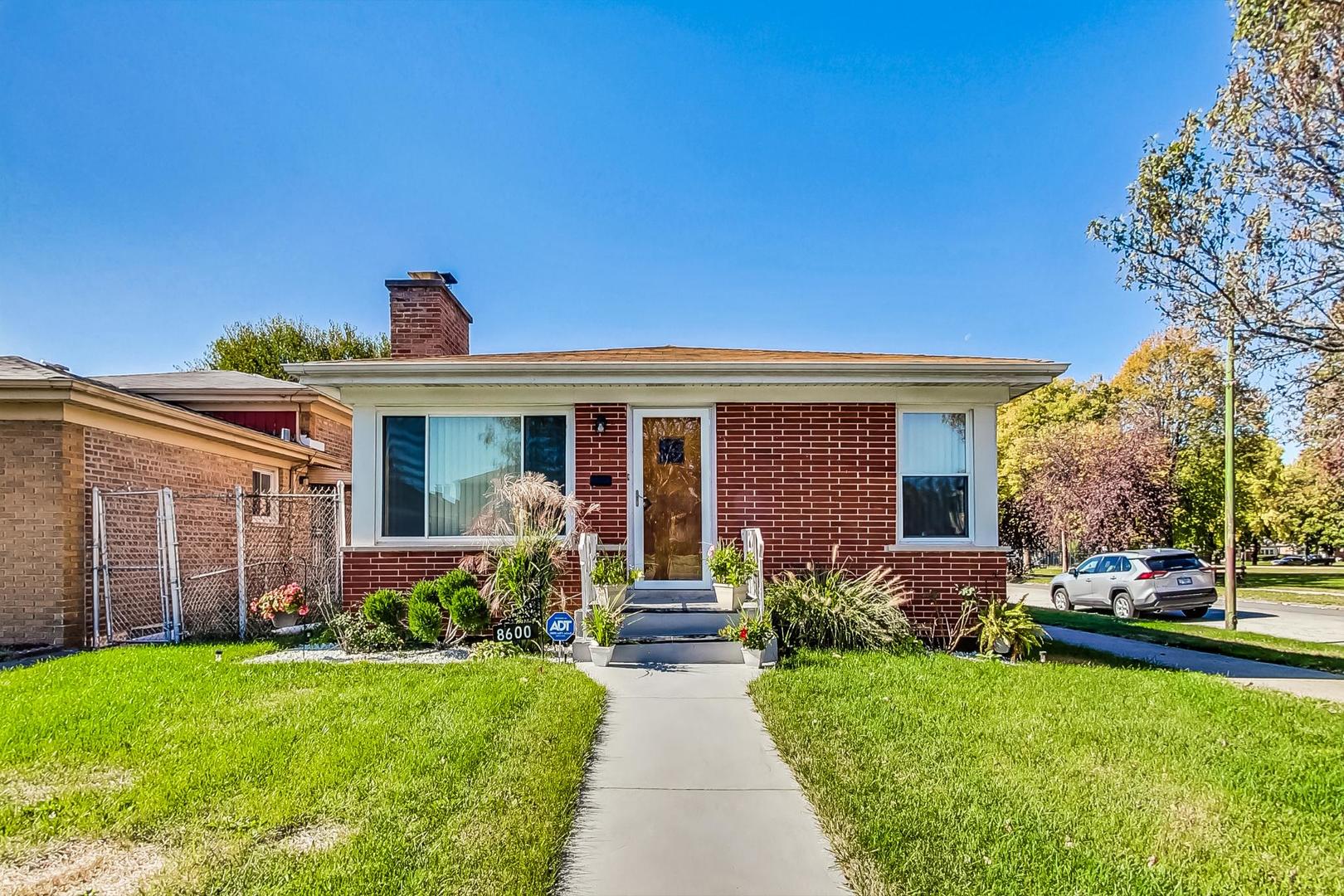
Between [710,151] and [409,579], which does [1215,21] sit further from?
[409,579]

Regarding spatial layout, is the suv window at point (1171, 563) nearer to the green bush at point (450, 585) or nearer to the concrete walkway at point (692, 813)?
the concrete walkway at point (692, 813)

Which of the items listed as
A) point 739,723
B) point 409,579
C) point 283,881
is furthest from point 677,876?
point 409,579

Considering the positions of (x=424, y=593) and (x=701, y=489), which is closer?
(x=424, y=593)

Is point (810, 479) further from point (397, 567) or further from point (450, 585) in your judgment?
point (397, 567)

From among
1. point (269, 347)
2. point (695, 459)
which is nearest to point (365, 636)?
point (695, 459)

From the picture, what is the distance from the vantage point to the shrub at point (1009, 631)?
732cm

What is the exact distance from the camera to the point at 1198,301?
433 inches

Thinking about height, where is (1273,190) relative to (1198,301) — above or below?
above

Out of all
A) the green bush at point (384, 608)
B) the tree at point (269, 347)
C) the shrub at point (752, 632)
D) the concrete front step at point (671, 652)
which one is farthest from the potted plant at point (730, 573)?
the tree at point (269, 347)

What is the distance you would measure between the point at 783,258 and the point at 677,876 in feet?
48.4

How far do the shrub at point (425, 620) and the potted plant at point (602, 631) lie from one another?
182cm

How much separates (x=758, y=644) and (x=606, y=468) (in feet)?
9.34

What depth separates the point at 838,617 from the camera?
7.20 m

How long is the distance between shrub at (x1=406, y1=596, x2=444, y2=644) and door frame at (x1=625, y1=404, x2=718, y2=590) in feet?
7.31
